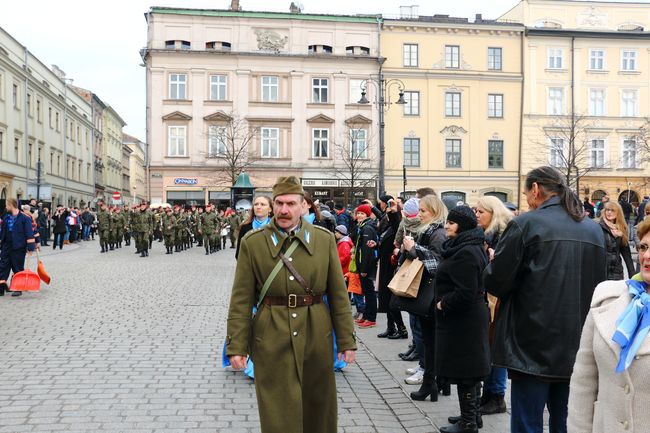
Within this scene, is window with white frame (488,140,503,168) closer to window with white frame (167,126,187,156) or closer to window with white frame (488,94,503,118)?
window with white frame (488,94,503,118)

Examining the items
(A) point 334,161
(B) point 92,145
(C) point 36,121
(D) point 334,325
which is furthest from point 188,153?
(D) point 334,325

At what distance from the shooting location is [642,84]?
49062 mm

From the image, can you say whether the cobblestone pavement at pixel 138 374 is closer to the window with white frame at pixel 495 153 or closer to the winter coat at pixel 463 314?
the winter coat at pixel 463 314

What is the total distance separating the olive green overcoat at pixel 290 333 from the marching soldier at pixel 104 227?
79.5ft

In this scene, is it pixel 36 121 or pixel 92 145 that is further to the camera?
pixel 92 145

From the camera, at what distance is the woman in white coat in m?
2.47

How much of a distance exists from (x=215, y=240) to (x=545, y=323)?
996 inches

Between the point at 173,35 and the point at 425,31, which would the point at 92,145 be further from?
the point at 425,31

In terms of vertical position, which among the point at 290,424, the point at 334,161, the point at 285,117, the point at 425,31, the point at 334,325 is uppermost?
the point at 425,31

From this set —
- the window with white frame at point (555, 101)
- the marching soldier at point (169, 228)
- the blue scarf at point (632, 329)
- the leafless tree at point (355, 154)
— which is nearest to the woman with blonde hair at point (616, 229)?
the blue scarf at point (632, 329)

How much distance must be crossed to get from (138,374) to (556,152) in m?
45.9

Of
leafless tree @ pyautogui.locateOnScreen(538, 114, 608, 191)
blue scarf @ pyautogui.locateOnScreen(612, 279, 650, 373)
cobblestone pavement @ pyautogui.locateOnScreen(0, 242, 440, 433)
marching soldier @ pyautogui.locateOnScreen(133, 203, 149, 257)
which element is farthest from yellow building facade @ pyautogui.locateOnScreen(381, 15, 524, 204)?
blue scarf @ pyautogui.locateOnScreen(612, 279, 650, 373)

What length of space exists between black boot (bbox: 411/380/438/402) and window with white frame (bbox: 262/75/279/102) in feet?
136

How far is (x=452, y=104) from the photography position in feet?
157
